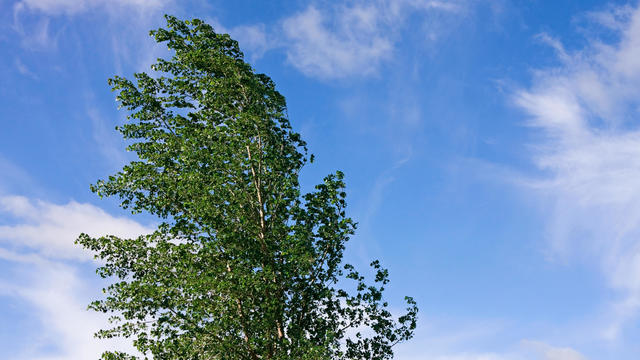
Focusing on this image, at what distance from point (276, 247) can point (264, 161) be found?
3.24m

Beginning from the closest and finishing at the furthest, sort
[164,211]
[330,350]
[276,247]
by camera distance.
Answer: [330,350]
[276,247]
[164,211]

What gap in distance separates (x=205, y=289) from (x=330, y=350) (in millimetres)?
4422

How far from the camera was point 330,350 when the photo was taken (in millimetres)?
17328

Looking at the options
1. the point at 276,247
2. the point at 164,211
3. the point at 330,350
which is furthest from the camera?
the point at 164,211

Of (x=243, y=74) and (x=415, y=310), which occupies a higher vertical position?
(x=243, y=74)

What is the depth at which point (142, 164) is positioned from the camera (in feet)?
65.9

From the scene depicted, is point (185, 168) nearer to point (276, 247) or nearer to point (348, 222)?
point (276, 247)

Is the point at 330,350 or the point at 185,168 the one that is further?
the point at 185,168

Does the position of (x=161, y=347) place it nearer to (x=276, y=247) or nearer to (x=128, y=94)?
(x=276, y=247)

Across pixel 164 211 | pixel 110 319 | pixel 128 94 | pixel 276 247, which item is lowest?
pixel 110 319

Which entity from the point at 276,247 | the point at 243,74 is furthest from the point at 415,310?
the point at 243,74

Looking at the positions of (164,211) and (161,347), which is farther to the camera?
(164,211)

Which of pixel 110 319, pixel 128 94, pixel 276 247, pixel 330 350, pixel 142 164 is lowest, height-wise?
pixel 330 350

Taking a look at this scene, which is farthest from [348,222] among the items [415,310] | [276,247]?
[415,310]
